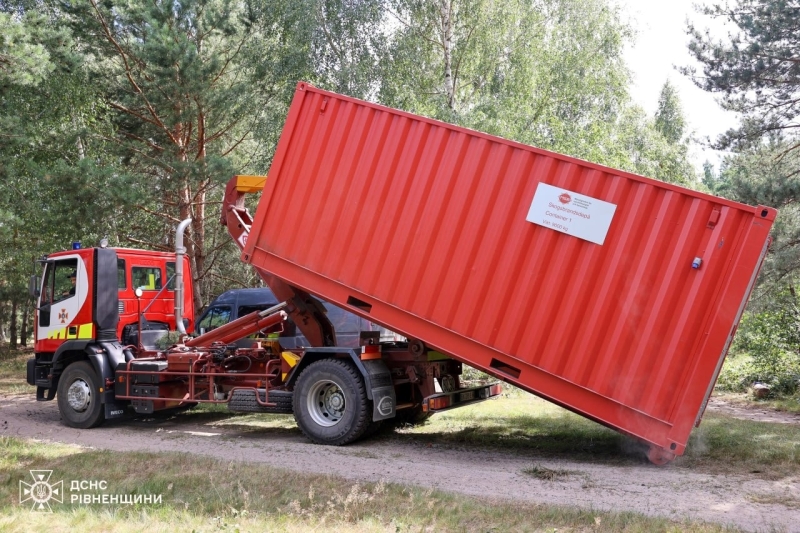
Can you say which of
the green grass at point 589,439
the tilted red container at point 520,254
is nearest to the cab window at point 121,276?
the tilted red container at point 520,254

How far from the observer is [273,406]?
8812mm

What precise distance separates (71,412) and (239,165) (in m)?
9.55

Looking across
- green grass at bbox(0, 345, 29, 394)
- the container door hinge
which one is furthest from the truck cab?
the container door hinge

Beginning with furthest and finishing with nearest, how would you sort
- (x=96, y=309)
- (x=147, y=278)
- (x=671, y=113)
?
(x=671, y=113) → (x=147, y=278) → (x=96, y=309)

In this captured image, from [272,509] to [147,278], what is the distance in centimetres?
604

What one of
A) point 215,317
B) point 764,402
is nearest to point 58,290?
point 215,317

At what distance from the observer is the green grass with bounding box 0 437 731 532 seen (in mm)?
4992

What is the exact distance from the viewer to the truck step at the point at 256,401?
8727mm

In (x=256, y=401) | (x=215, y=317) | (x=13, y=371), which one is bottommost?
(x=13, y=371)

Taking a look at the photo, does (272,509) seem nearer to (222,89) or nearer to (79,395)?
(79,395)

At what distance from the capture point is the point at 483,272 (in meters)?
7.11

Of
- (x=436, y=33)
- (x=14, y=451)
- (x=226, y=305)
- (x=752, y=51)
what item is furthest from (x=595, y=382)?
(x=436, y=33)

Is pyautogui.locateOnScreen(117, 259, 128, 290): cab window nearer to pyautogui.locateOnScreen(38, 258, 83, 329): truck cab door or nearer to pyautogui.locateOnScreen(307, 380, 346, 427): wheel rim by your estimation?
pyautogui.locateOnScreen(38, 258, 83, 329): truck cab door

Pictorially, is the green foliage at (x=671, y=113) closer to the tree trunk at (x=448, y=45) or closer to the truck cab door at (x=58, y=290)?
the tree trunk at (x=448, y=45)
